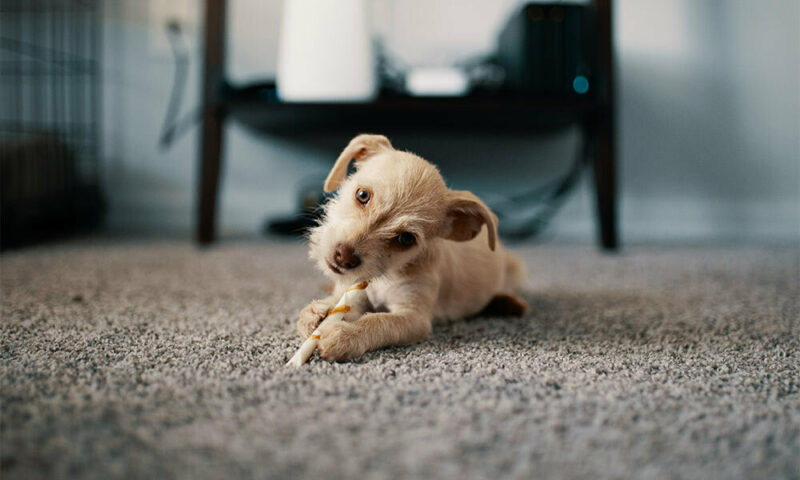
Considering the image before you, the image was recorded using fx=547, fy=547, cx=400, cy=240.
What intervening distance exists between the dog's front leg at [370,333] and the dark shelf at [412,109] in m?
0.99

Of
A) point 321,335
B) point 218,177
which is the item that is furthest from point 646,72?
point 321,335

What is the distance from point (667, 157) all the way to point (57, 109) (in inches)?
94.9

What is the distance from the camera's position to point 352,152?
84cm

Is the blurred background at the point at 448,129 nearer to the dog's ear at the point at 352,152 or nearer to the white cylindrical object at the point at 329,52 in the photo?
the white cylindrical object at the point at 329,52

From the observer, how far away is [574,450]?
0.44 meters

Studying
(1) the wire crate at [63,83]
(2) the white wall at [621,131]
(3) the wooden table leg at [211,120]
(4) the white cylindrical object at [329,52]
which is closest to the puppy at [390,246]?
(4) the white cylindrical object at [329,52]

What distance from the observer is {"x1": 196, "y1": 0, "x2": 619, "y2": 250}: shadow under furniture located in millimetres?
1610

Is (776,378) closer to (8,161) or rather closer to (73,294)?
(73,294)

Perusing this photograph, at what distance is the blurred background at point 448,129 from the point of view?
6.85ft

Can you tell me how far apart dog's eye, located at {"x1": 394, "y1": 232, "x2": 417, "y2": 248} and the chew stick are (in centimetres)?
7

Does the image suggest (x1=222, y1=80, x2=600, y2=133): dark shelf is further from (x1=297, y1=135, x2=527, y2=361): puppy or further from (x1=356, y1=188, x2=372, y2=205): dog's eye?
(x1=356, y1=188, x2=372, y2=205): dog's eye

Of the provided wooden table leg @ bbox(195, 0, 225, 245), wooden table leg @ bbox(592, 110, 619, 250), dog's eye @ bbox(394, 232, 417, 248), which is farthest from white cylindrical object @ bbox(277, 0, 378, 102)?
dog's eye @ bbox(394, 232, 417, 248)

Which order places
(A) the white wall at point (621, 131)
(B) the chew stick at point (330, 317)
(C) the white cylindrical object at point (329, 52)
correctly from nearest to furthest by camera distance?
(B) the chew stick at point (330, 317), (C) the white cylindrical object at point (329, 52), (A) the white wall at point (621, 131)

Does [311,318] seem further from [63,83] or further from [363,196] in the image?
[63,83]
